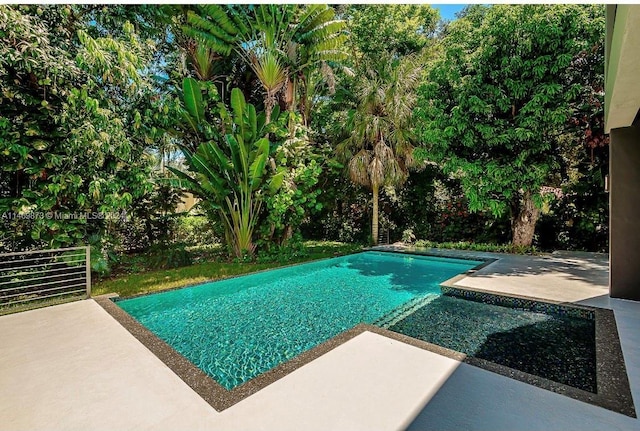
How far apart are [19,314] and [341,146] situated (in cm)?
921

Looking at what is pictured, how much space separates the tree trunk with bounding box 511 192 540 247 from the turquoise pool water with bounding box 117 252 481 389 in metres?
2.33

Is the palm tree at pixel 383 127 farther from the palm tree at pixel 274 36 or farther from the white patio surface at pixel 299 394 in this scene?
the white patio surface at pixel 299 394

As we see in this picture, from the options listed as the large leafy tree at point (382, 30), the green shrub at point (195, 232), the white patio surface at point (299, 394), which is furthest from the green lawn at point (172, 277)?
the large leafy tree at point (382, 30)

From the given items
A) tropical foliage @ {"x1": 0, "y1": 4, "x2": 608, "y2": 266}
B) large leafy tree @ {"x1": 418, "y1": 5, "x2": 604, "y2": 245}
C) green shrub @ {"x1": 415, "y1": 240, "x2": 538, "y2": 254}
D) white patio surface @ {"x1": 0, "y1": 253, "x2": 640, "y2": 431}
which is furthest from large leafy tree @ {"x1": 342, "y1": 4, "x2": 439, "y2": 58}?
white patio surface @ {"x1": 0, "y1": 253, "x2": 640, "y2": 431}

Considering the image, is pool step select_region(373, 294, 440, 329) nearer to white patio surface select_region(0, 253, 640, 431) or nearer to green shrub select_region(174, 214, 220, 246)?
white patio surface select_region(0, 253, 640, 431)

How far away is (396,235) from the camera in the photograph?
13.1 m

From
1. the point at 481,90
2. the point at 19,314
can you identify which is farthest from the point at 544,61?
the point at 19,314

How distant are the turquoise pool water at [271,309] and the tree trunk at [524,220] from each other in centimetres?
233

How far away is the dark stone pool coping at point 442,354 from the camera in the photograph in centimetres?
262

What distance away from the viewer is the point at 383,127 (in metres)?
10.4

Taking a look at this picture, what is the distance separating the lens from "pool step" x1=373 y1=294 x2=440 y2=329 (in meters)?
4.99

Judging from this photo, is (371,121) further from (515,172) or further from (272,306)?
(272,306)

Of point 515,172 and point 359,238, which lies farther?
point 359,238

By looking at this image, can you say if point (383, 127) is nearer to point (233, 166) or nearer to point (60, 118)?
point (233, 166)
